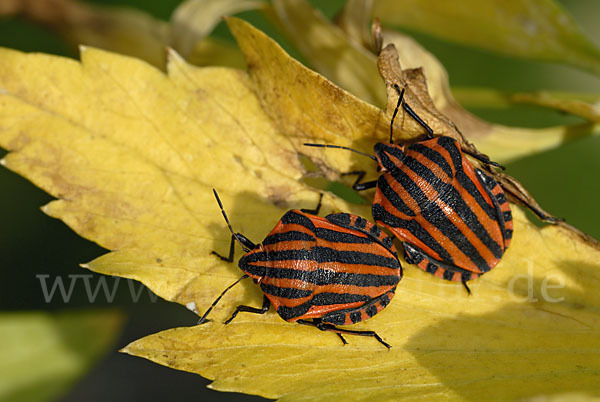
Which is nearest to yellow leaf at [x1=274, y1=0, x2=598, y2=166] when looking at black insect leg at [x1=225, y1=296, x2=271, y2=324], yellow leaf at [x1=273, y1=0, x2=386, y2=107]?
yellow leaf at [x1=273, y1=0, x2=386, y2=107]

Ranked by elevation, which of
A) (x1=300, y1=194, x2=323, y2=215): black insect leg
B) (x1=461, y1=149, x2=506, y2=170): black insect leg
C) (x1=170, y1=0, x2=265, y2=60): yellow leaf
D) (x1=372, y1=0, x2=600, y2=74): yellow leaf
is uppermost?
(x1=372, y1=0, x2=600, y2=74): yellow leaf

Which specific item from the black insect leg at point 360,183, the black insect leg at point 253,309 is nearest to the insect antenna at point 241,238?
the black insect leg at point 253,309

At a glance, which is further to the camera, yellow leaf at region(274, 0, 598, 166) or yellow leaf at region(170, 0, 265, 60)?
yellow leaf at region(170, 0, 265, 60)

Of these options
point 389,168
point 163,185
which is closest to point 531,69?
point 389,168

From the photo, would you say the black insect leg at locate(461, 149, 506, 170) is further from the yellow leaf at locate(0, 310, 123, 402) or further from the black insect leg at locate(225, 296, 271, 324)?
the yellow leaf at locate(0, 310, 123, 402)

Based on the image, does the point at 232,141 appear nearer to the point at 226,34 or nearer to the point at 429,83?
the point at 429,83

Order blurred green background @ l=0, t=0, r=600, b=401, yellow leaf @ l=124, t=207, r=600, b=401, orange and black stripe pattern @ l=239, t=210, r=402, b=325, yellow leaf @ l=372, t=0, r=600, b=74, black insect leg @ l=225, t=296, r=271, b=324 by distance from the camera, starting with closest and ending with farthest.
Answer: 1. yellow leaf @ l=124, t=207, r=600, b=401
2. black insect leg @ l=225, t=296, r=271, b=324
3. orange and black stripe pattern @ l=239, t=210, r=402, b=325
4. yellow leaf @ l=372, t=0, r=600, b=74
5. blurred green background @ l=0, t=0, r=600, b=401

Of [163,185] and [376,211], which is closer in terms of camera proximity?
[163,185]

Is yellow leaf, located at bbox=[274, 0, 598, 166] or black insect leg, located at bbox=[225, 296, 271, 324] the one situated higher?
yellow leaf, located at bbox=[274, 0, 598, 166]

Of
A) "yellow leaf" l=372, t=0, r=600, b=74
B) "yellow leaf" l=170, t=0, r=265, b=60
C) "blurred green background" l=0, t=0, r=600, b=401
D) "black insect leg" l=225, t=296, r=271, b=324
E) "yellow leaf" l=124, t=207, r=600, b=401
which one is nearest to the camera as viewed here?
"yellow leaf" l=124, t=207, r=600, b=401
